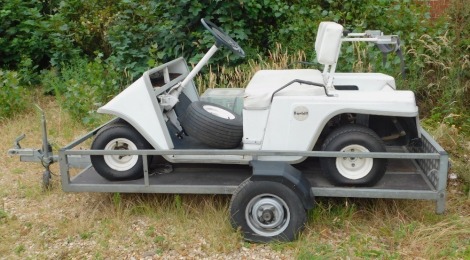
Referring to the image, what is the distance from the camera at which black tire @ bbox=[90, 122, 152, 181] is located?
14.1ft

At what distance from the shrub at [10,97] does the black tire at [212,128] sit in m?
3.58

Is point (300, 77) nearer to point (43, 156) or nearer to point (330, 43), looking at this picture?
point (330, 43)

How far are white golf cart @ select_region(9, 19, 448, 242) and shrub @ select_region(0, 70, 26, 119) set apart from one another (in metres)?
2.52

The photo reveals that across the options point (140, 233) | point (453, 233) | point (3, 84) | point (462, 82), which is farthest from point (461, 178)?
point (3, 84)

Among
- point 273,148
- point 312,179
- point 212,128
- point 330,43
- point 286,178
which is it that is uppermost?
point 330,43

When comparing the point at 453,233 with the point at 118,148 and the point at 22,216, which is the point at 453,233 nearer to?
the point at 118,148

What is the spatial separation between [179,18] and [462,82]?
3429 mm

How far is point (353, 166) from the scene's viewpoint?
13.3 ft

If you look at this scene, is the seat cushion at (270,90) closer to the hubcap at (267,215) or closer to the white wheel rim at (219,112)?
the white wheel rim at (219,112)

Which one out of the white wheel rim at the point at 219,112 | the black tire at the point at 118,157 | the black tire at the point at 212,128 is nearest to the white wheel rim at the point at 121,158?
the black tire at the point at 118,157

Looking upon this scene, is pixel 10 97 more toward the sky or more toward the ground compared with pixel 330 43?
more toward the ground

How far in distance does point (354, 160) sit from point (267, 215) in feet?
2.42

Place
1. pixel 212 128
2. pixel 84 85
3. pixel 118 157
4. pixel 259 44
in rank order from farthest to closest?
pixel 259 44, pixel 84 85, pixel 118 157, pixel 212 128

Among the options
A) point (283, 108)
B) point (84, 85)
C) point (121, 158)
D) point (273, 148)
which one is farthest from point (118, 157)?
point (84, 85)
